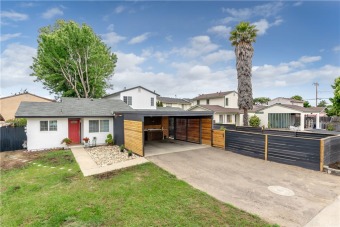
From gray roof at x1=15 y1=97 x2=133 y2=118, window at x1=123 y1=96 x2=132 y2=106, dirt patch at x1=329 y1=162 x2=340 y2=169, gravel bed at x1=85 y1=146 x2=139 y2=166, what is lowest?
gravel bed at x1=85 y1=146 x2=139 y2=166

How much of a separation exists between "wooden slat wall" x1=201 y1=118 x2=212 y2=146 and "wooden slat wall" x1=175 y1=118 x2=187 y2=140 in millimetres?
2261

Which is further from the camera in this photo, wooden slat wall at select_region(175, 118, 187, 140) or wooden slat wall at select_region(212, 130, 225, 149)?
wooden slat wall at select_region(175, 118, 187, 140)

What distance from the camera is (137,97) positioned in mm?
24547

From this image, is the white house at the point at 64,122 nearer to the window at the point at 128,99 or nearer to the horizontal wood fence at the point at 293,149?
the window at the point at 128,99

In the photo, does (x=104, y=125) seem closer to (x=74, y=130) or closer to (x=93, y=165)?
(x=74, y=130)

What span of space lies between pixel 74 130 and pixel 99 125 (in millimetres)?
2076

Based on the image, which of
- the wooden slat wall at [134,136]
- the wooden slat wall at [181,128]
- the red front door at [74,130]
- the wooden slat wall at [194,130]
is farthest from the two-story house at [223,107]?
the red front door at [74,130]

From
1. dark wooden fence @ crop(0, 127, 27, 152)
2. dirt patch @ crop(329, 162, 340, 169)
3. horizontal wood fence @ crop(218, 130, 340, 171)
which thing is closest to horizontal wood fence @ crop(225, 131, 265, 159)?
horizontal wood fence @ crop(218, 130, 340, 171)

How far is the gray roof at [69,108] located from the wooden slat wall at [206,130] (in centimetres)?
790

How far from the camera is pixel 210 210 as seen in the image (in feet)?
16.1

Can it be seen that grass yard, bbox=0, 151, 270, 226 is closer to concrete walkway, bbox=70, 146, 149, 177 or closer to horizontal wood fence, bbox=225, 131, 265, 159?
concrete walkway, bbox=70, 146, 149, 177

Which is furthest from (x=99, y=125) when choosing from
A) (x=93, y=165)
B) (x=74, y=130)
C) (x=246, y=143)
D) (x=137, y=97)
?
(x=246, y=143)

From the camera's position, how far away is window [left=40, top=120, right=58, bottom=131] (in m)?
13.4

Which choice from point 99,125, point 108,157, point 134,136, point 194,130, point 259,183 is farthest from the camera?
point 194,130
